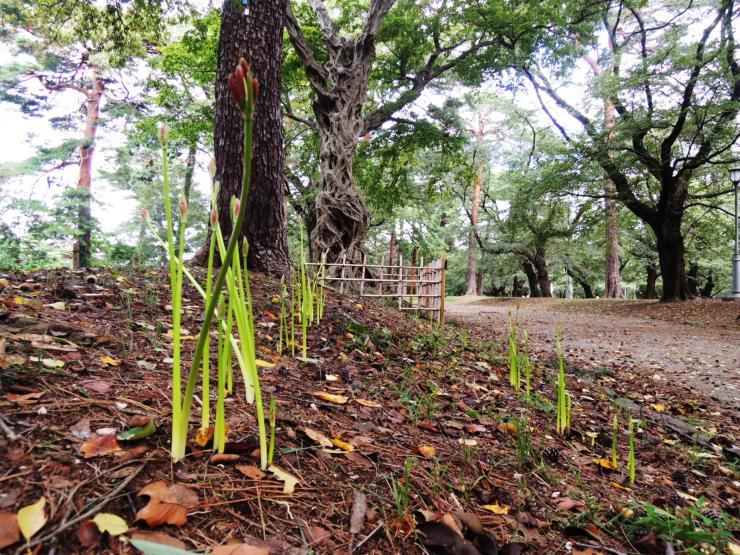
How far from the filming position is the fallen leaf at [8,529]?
0.57 m

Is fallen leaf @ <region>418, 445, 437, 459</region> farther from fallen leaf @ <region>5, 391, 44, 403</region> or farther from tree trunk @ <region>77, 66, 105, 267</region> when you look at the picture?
tree trunk @ <region>77, 66, 105, 267</region>

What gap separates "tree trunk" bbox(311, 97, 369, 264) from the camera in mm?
6602

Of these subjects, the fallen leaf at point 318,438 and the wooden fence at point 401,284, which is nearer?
the fallen leaf at point 318,438

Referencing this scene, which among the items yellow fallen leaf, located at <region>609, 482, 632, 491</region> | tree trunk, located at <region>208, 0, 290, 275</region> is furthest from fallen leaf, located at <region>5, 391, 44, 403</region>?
tree trunk, located at <region>208, 0, 290, 275</region>

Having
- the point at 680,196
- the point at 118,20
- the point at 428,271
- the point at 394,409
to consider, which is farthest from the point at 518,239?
the point at 394,409

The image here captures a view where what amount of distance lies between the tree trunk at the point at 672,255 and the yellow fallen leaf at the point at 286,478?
39.6 ft

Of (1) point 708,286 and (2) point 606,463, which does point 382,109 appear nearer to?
(2) point 606,463

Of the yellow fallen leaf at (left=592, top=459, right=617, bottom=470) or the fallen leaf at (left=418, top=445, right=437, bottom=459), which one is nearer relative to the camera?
the fallen leaf at (left=418, top=445, right=437, bottom=459)

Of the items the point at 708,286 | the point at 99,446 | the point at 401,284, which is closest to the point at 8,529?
the point at 99,446

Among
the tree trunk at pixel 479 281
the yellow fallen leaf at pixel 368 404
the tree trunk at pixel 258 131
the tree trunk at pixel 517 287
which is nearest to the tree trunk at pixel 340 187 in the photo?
the tree trunk at pixel 258 131

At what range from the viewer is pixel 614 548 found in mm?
992

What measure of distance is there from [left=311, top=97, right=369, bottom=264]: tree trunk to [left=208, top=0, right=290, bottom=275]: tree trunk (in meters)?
2.72

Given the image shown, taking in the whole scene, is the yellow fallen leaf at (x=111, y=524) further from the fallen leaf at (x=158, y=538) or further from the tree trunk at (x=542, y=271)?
the tree trunk at (x=542, y=271)

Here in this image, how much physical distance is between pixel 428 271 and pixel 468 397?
445 cm
